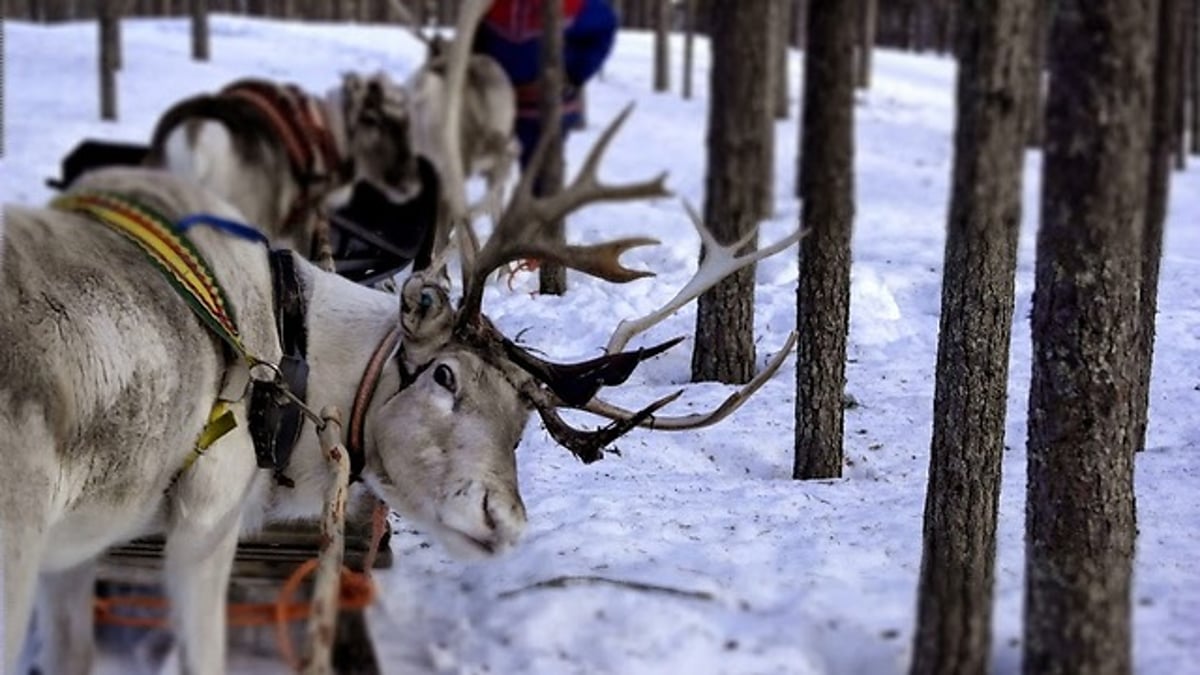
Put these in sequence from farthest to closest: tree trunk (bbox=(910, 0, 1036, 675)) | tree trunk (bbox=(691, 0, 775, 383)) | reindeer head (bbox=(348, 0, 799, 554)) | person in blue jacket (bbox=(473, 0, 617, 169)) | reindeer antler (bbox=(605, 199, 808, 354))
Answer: person in blue jacket (bbox=(473, 0, 617, 169)), tree trunk (bbox=(691, 0, 775, 383)), reindeer antler (bbox=(605, 199, 808, 354)), tree trunk (bbox=(910, 0, 1036, 675)), reindeer head (bbox=(348, 0, 799, 554))

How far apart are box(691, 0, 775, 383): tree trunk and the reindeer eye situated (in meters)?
2.58

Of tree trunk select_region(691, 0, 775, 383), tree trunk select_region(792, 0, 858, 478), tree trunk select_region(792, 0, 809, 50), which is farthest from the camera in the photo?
tree trunk select_region(792, 0, 809, 50)

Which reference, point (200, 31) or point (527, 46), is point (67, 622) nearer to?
point (527, 46)

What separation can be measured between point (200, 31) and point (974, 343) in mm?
14983

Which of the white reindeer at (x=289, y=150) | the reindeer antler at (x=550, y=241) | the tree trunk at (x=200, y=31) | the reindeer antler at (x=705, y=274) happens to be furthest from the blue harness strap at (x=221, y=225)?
the tree trunk at (x=200, y=31)

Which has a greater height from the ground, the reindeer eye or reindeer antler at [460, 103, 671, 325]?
reindeer antler at [460, 103, 671, 325]

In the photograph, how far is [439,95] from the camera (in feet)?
30.2

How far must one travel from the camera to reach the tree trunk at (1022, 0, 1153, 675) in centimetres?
232

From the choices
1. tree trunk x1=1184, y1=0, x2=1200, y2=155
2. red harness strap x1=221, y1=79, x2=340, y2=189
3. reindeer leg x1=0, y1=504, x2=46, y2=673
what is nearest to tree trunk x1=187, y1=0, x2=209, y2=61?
red harness strap x1=221, y1=79, x2=340, y2=189

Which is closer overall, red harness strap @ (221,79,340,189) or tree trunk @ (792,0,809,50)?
red harness strap @ (221,79,340,189)

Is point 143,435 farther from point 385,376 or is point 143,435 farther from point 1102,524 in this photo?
point 1102,524

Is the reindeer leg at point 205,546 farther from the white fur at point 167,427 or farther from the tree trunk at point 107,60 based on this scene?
the tree trunk at point 107,60

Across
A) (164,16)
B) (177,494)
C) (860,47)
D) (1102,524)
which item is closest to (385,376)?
(177,494)

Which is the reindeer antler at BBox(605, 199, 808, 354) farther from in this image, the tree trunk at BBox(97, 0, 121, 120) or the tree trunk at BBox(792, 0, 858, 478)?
the tree trunk at BBox(97, 0, 121, 120)
